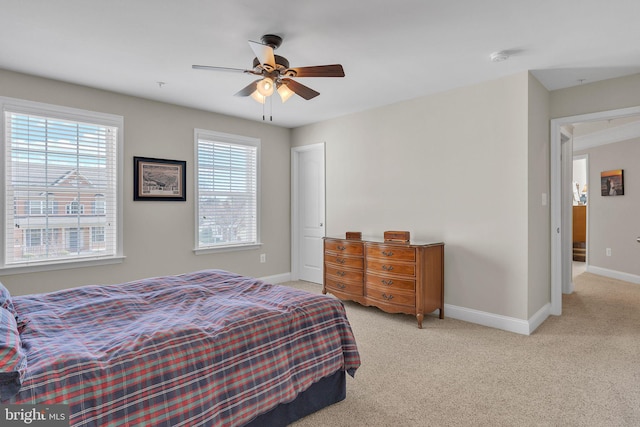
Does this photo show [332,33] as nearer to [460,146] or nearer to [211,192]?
[460,146]

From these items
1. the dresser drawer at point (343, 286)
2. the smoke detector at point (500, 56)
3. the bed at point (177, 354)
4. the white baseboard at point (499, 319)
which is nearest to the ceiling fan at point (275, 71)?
the smoke detector at point (500, 56)

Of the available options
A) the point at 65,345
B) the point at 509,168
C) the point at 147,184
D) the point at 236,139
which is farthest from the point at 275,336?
the point at 236,139

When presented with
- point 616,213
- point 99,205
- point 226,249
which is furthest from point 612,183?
point 99,205

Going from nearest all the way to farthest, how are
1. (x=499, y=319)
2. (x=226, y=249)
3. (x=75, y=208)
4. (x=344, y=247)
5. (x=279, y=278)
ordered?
1. (x=499, y=319)
2. (x=75, y=208)
3. (x=344, y=247)
4. (x=226, y=249)
5. (x=279, y=278)

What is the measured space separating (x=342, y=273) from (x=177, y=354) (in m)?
2.96

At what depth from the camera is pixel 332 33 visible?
Answer: 2598mm

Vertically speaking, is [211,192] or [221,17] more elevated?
[221,17]

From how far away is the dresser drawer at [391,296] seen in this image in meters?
3.61

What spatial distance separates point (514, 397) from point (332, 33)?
107 inches

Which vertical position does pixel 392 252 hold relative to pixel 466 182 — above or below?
below

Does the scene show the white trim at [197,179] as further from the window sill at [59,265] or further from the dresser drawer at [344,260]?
the dresser drawer at [344,260]

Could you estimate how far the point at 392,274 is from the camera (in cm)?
375

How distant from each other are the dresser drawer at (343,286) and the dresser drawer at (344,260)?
0.20 meters

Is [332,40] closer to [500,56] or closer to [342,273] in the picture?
[500,56]
